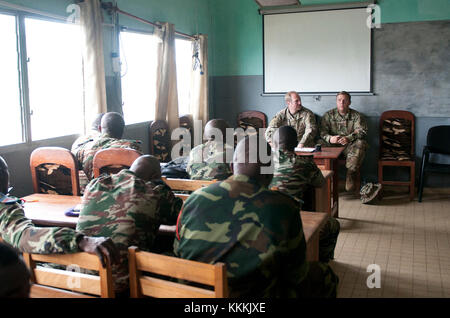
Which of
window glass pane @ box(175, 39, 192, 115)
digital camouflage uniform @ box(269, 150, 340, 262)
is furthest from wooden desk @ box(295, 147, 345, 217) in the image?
window glass pane @ box(175, 39, 192, 115)

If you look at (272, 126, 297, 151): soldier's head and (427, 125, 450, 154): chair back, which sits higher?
(272, 126, 297, 151): soldier's head

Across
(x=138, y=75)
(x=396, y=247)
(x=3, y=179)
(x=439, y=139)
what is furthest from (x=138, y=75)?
(x=439, y=139)

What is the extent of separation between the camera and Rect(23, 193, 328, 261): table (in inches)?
93.9

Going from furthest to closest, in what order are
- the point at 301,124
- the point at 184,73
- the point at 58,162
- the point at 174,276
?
1. the point at 184,73
2. the point at 301,124
3. the point at 58,162
4. the point at 174,276

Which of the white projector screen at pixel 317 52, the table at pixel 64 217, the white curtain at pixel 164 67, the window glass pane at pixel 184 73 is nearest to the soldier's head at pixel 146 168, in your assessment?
the table at pixel 64 217

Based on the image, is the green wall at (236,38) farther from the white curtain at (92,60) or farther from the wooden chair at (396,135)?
the white curtain at (92,60)

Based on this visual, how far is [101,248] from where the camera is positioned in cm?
173

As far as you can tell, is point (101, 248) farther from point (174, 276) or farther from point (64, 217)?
point (64, 217)

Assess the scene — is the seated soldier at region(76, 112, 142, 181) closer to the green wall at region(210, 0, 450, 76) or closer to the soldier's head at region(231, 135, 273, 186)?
the soldier's head at region(231, 135, 273, 186)

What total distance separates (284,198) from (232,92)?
536 centimetres

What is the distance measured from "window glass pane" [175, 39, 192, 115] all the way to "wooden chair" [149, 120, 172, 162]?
0.92 m

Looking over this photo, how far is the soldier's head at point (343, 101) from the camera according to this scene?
5.93m

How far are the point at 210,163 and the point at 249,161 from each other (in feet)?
4.43
